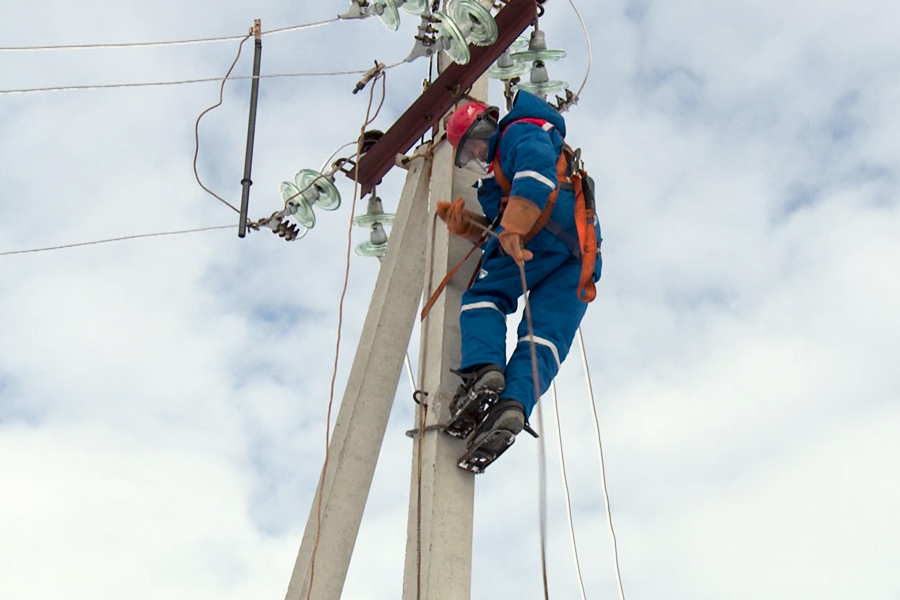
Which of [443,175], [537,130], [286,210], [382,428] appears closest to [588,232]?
[537,130]

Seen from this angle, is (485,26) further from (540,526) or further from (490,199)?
(540,526)

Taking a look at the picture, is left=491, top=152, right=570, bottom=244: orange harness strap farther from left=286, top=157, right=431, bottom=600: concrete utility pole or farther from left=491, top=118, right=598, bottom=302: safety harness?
left=286, top=157, right=431, bottom=600: concrete utility pole

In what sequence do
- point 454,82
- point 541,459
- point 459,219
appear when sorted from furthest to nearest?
point 454,82
point 459,219
point 541,459

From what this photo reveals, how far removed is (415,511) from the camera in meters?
4.54

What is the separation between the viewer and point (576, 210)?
Answer: 500 centimetres

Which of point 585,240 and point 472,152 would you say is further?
point 472,152

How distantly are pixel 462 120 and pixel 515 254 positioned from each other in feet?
2.67

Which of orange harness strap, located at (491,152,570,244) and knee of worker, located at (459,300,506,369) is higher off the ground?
orange harness strap, located at (491,152,570,244)

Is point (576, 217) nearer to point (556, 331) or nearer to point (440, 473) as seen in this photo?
point (556, 331)

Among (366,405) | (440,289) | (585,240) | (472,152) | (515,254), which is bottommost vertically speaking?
(366,405)

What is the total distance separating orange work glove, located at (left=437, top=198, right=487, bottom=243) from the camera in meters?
5.15

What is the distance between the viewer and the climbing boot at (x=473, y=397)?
4508 millimetres

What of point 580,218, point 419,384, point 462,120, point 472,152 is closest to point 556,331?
point 580,218

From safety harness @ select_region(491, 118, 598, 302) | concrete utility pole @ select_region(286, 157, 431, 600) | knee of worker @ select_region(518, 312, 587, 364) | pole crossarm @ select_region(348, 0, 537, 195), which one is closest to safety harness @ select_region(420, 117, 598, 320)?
safety harness @ select_region(491, 118, 598, 302)
